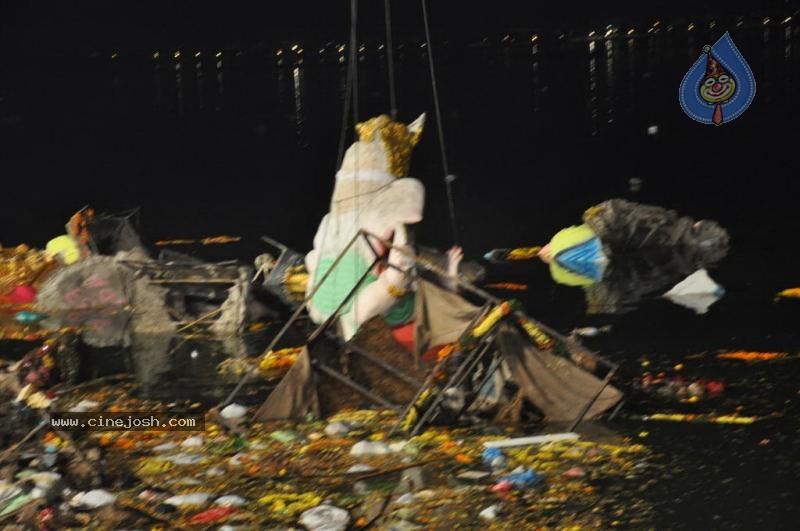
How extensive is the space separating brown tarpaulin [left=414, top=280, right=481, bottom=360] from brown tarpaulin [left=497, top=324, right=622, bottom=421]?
0.48m

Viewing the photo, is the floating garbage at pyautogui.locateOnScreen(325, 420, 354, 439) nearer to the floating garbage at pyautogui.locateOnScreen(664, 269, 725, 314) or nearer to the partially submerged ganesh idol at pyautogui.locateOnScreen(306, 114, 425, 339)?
the partially submerged ganesh idol at pyautogui.locateOnScreen(306, 114, 425, 339)

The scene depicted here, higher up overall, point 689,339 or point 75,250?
point 75,250

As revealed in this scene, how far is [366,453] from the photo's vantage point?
7.96 meters

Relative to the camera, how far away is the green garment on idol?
9359 millimetres

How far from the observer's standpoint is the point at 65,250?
15547mm

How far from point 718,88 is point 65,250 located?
8704 millimetres

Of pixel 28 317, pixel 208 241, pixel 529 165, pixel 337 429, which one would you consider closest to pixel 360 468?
pixel 337 429

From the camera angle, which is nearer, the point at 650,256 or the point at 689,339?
the point at 689,339

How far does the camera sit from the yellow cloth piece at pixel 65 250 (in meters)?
14.8

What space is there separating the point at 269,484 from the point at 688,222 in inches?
429

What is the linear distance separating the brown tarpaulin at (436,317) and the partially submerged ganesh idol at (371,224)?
46cm

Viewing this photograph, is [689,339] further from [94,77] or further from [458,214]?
[94,77]

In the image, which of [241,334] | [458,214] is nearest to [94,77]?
[458,214]
